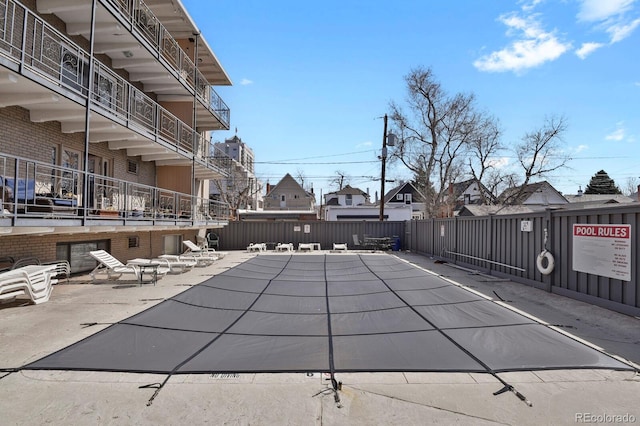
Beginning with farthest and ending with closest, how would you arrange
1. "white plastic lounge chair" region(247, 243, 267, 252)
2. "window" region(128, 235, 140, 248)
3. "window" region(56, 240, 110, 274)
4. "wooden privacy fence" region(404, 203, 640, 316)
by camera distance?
"white plastic lounge chair" region(247, 243, 267, 252) < "window" region(128, 235, 140, 248) < "window" region(56, 240, 110, 274) < "wooden privacy fence" region(404, 203, 640, 316)

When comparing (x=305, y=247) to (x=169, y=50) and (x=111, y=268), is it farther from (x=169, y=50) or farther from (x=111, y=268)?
(x=111, y=268)

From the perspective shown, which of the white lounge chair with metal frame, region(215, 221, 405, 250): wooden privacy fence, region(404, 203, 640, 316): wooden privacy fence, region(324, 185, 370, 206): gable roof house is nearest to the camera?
region(404, 203, 640, 316): wooden privacy fence

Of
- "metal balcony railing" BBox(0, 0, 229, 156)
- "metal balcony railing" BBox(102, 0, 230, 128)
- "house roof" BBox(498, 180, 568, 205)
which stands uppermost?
"metal balcony railing" BBox(102, 0, 230, 128)

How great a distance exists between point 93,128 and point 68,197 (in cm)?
289

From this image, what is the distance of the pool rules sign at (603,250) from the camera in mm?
6340

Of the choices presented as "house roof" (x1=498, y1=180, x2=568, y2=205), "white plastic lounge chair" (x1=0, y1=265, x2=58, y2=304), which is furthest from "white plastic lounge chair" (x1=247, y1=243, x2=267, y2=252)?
"house roof" (x1=498, y1=180, x2=568, y2=205)

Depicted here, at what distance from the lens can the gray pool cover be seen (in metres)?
3.95

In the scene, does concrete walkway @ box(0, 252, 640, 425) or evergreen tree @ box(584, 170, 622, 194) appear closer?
concrete walkway @ box(0, 252, 640, 425)

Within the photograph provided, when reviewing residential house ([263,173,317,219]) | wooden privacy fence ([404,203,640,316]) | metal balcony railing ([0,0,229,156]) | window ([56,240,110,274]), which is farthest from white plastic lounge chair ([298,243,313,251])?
residential house ([263,173,317,219])

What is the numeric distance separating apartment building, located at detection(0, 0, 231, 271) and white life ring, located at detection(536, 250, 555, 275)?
1019cm

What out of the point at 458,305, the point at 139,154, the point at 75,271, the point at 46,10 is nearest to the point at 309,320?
the point at 458,305

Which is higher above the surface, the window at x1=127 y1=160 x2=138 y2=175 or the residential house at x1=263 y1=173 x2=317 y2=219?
the residential house at x1=263 y1=173 x2=317 y2=219

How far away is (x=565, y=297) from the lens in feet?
25.4

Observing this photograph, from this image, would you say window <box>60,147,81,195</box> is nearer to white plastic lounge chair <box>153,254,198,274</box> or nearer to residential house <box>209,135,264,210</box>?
white plastic lounge chair <box>153,254,198,274</box>
